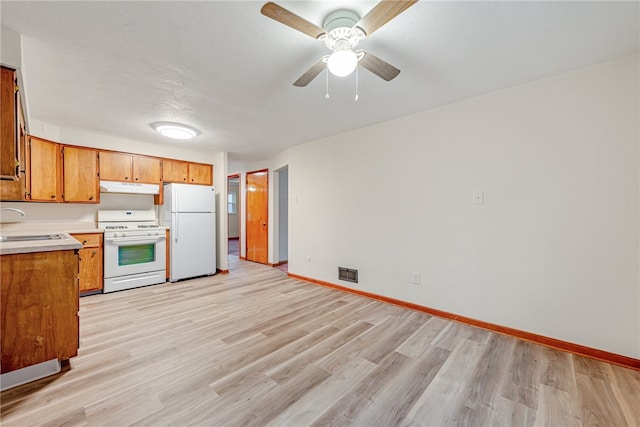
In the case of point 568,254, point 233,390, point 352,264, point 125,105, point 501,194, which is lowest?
point 233,390

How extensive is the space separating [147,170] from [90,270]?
1683 mm

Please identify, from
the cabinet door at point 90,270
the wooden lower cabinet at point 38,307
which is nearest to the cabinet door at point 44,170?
the cabinet door at point 90,270

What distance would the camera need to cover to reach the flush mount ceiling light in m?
3.38

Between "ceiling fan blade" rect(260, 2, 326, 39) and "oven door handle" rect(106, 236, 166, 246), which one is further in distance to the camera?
"oven door handle" rect(106, 236, 166, 246)

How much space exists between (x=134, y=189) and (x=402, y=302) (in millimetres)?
4323

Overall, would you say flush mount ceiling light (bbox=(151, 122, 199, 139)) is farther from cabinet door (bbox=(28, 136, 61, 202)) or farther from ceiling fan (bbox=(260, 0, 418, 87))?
ceiling fan (bbox=(260, 0, 418, 87))

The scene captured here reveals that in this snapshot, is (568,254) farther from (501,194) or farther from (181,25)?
(181,25)

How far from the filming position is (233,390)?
172 centimetres

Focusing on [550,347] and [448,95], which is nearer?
[550,347]

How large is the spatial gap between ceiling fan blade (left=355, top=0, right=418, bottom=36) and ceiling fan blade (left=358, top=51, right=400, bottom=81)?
0.73 ft

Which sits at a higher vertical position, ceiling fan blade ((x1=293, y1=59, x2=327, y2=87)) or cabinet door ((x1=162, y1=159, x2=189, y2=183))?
ceiling fan blade ((x1=293, y1=59, x2=327, y2=87))

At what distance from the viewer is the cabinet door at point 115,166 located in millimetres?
3879

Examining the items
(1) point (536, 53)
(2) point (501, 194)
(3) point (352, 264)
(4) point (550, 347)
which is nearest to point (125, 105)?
(3) point (352, 264)

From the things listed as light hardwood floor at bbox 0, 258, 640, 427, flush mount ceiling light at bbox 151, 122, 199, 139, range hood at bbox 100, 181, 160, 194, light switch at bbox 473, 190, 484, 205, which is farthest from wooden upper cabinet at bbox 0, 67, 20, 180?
light switch at bbox 473, 190, 484, 205
